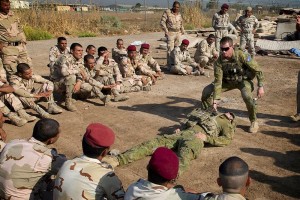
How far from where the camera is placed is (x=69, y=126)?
6480mm

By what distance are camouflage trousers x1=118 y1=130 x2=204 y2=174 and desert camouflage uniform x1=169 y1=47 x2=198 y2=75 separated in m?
5.42

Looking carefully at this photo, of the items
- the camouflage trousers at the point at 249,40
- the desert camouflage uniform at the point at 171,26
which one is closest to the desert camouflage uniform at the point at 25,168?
the desert camouflage uniform at the point at 171,26

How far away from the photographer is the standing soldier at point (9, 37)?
282 inches

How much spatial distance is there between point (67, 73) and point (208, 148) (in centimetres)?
334

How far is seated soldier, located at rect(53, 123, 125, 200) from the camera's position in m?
2.80

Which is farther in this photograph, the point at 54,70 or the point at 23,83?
the point at 54,70

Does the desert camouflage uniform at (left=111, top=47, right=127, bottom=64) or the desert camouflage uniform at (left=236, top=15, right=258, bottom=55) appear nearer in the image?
the desert camouflage uniform at (left=111, top=47, right=127, bottom=64)

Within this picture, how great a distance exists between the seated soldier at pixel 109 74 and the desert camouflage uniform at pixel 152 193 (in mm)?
5230

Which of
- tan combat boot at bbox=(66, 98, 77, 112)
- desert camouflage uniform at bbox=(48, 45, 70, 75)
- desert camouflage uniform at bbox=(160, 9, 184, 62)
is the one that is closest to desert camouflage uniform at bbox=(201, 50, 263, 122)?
tan combat boot at bbox=(66, 98, 77, 112)

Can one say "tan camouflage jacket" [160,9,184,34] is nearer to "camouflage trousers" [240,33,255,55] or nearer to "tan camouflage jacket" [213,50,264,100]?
"camouflage trousers" [240,33,255,55]

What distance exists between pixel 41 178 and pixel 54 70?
4652 millimetres

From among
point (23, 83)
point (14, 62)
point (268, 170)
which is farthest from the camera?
point (14, 62)

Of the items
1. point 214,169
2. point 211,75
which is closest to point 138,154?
point 214,169

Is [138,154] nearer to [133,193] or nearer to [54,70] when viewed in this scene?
[133,193]
